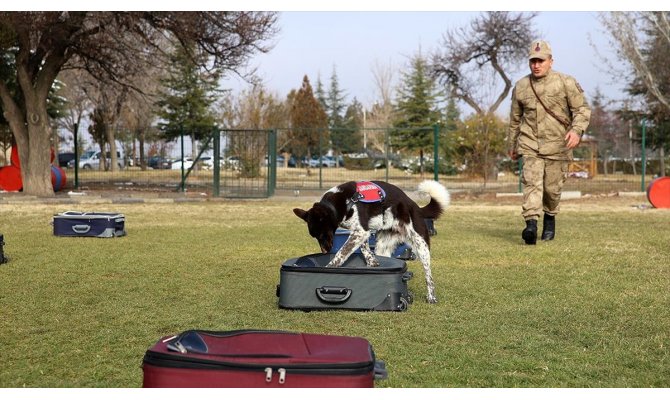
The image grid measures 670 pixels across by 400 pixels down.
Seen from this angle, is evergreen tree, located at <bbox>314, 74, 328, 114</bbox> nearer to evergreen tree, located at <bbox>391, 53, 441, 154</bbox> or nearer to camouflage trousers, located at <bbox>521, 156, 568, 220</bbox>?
evergreen tree, located at <bbox>391, 53, 441, 154</bbox>

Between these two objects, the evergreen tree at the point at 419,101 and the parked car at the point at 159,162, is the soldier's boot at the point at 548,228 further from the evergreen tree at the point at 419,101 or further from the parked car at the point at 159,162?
the evergreen tree at the point at 419,101

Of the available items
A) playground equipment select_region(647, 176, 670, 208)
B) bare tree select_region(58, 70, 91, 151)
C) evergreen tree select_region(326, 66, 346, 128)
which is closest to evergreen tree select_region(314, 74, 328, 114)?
evergreen tree select_region(326, 66, 346, 128)

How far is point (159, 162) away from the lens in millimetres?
25781

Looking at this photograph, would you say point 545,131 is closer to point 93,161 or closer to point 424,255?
point 424,255

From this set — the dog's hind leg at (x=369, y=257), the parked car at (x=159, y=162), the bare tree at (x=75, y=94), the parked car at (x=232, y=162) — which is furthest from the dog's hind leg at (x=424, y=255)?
the bare tree at (x=75, y=94)

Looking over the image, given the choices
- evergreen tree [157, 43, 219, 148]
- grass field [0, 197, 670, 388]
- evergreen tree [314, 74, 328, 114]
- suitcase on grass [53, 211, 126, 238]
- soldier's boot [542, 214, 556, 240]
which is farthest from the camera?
evergreen tree [314, 74, 328, 114]

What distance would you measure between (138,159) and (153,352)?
24002mm

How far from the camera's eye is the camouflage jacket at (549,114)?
925 centimetres

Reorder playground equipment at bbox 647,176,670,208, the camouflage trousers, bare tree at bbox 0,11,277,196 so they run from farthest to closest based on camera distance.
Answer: bare tree at bbox 0,11,277,196, playground equipment at bbox 647,176,670,208, the camouflage trousers

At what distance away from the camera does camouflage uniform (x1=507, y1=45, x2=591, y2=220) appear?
9281 millimetres

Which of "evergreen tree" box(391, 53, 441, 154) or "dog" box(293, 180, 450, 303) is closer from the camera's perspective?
"dog" box(293, 180, 450, 303)

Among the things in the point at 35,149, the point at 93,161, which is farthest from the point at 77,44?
the point at 93,161

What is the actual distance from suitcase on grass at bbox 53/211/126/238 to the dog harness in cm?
549
